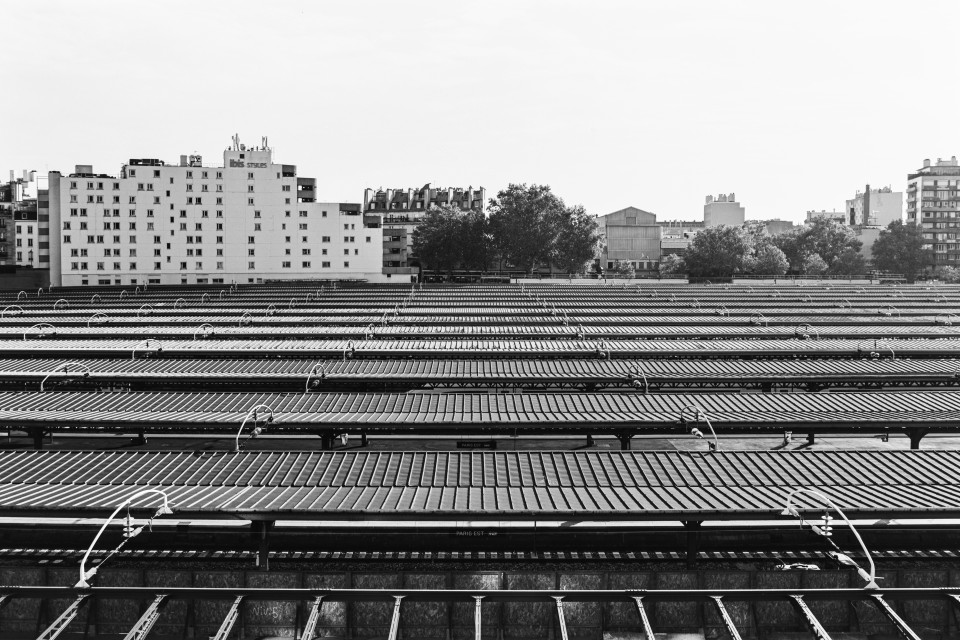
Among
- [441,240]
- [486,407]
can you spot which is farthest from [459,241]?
[486,407]

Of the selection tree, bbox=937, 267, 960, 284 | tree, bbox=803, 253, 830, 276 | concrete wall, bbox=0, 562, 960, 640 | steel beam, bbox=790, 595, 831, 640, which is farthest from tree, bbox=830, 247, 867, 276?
steel beam, bbox=790, 595, 831, 640

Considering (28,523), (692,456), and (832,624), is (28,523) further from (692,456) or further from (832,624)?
(832,624)

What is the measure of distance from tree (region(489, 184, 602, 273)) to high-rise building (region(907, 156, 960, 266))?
68660mm

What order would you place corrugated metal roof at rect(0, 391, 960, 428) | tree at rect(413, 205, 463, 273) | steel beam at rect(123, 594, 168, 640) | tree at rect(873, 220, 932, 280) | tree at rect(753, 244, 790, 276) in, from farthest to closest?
tree at rect(873, 220, 932, 280) → tree at rect(413, 205, 463, 273) → tree at rect(753, 244, 790, 276) → corrugated metal roof at rect(0, 391, 960, 428) → steel beam at rect(123, 594, 168, 640)

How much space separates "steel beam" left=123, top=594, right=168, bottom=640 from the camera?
335 inches

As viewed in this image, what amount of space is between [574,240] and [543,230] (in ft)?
13.4

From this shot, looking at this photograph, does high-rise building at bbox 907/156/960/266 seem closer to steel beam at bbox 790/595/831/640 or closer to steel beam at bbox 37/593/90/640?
steel beam at bbox 790/595/831/640

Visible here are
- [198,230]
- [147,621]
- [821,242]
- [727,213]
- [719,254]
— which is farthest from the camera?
[727,213]

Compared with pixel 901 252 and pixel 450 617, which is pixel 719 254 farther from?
pixel 450 617

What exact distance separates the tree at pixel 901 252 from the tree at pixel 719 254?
25538mm

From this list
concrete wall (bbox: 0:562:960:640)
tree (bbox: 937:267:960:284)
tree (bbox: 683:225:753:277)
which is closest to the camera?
concrete wall (bbox: 0:562:960:640)

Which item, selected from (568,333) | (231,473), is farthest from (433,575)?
(568,333)

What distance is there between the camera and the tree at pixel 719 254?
9612cm

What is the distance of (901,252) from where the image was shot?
111 m
